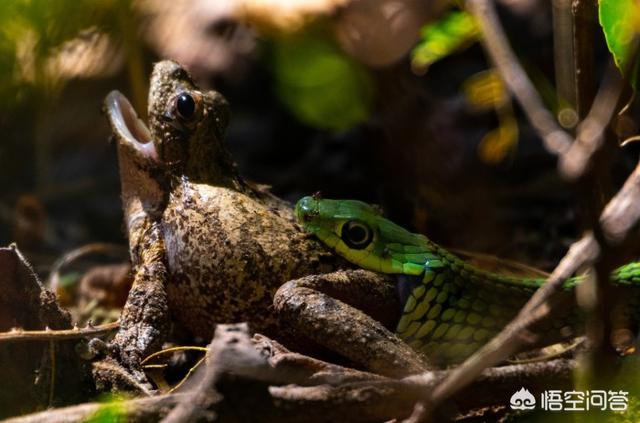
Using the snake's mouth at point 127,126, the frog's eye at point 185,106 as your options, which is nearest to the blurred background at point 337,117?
the snake's mouth at point 127,126

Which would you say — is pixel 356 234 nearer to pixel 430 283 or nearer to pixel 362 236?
pixel 362 236

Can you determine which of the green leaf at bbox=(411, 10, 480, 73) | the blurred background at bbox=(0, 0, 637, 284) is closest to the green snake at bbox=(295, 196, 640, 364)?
the blurred background at bbox=(0, 0, 637, 284)

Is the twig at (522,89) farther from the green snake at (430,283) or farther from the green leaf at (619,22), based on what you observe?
the green snake at (430,283)

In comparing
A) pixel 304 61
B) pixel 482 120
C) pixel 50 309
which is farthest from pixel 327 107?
pixel 50 309

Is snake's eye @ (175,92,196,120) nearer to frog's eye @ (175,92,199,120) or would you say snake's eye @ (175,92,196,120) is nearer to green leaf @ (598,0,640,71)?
frog's eye @ (175,92,199,120)

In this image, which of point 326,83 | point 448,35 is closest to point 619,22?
point 448,35

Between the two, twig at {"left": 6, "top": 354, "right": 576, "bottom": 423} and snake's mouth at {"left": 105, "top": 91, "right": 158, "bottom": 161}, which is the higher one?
snake's mouth at {"left": 105, "top": 91, "right": 158, "bottom": 161}
